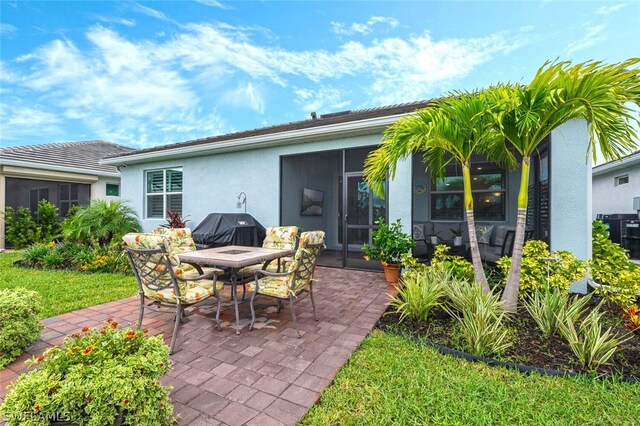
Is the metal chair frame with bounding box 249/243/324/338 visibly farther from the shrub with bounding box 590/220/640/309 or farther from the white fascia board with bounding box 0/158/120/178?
the white fascia board with bounding box 0/158/120/178

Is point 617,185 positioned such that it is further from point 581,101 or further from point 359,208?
point 581,101

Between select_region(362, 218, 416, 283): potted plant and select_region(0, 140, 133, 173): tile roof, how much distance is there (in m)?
12.1

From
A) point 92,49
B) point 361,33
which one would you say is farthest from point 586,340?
point 92,49

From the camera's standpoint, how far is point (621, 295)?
379cm

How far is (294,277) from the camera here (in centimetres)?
347

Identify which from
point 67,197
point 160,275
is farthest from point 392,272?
point 67,197

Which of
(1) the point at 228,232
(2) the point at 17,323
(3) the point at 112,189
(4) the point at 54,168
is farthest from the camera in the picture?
(3) the point at 112,189

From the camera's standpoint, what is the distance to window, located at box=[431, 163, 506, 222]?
7910 mm

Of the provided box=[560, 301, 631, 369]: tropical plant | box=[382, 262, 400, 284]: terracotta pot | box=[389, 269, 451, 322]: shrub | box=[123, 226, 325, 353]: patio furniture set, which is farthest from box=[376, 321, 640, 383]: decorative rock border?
box=[382, 262, 400, 284]: terracotta pot

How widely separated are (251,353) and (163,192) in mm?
8199

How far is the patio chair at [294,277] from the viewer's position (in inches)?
134

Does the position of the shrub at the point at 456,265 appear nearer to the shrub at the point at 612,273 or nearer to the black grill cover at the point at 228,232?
the shrub at the point at 612,273

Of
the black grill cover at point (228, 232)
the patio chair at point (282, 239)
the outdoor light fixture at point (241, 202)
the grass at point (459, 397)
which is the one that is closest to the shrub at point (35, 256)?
the black grill cover at point (228, 232)

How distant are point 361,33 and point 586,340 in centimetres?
913
